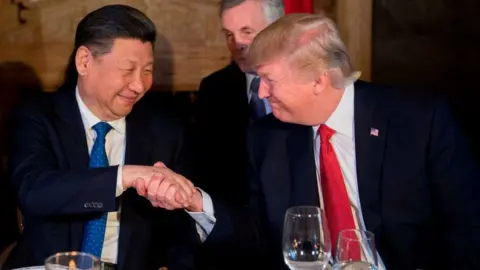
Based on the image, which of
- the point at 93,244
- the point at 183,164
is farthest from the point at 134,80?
the point at 93,244

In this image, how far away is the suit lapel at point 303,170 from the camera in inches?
82.0

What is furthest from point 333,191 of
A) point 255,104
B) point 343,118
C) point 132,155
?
point 255,104

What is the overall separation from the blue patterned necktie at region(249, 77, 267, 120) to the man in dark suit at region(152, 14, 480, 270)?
1.95ft

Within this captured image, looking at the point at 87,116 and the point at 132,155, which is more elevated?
the point at 87,116

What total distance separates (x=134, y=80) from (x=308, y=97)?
0.48m

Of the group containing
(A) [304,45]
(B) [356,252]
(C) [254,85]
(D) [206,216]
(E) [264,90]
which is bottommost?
(D) [206,216]

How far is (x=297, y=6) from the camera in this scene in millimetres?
3029

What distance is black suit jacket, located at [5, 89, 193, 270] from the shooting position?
6.54 feet

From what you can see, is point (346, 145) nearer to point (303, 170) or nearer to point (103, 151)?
point (303, 170)

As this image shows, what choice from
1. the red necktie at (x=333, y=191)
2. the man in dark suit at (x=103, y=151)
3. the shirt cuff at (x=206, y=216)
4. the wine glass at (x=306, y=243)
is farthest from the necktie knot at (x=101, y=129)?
the wine glass at (x=306, y=243)

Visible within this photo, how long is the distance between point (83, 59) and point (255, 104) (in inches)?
28.2

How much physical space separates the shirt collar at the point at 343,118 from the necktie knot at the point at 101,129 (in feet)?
1.96

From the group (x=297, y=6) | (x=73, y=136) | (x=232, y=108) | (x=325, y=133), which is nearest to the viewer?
(x=325, y=133)

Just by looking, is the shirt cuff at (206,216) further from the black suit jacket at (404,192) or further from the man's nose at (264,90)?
the man's nose at (264,90)
